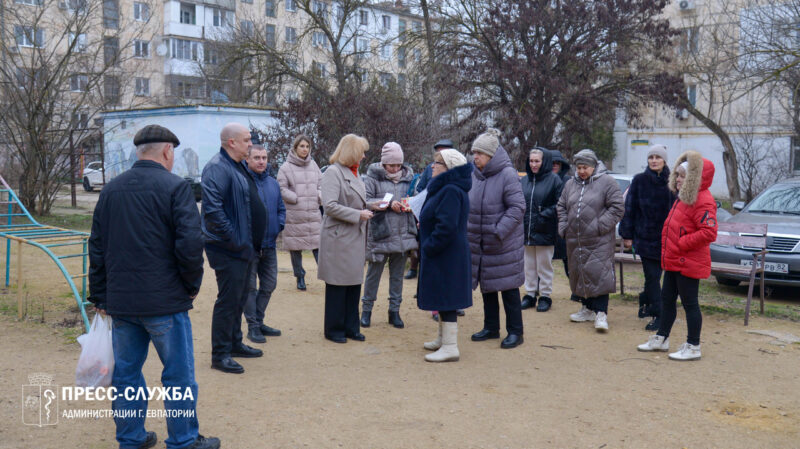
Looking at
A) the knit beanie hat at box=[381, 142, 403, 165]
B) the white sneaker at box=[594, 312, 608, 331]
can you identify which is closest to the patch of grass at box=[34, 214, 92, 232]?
the knit beanie hat at box=[381, 142, 403, 165]

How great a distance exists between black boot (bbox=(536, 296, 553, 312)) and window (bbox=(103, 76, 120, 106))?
13.6 m

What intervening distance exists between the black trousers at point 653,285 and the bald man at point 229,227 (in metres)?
4.09

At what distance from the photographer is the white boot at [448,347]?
6098 mm

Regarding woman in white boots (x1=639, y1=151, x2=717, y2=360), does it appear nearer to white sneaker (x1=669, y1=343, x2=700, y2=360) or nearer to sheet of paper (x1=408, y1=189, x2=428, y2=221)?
white sneaker (x1=669, y1=343, x2=700, y2=360)

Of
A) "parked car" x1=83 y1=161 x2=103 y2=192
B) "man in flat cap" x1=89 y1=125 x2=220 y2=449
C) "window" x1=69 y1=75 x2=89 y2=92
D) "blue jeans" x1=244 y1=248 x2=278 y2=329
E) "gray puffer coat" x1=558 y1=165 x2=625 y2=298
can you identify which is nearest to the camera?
"man in flat cap" x1=89 y1=125 x2=220 y2=449

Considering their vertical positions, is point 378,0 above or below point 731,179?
above

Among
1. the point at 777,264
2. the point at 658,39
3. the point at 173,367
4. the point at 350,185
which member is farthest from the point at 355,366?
the point at 658,39

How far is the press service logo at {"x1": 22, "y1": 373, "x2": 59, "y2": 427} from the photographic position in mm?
4514

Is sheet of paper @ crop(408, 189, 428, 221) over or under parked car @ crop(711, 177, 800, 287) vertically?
over

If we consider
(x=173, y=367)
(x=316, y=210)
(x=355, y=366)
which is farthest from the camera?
(x=316, y=210)

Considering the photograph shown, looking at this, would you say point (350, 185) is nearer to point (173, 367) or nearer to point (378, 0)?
point (173, 367)

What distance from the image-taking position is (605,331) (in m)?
7.25

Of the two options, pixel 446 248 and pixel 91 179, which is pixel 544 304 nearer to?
pixel 446 248

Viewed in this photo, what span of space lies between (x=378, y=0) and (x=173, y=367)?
71.5 feet
